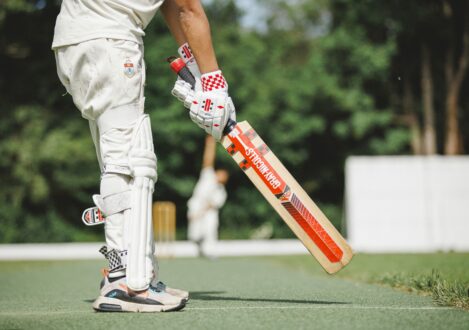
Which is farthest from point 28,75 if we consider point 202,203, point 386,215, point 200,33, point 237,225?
point 200,33

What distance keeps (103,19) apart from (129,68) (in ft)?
0.85

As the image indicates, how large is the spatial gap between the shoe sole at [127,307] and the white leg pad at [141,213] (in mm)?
89

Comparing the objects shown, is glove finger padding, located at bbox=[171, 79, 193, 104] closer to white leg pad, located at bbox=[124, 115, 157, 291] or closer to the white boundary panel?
white leg pad, located at bbox=[124, 115, 157, 291]

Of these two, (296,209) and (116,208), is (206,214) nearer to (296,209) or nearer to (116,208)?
(296,209)

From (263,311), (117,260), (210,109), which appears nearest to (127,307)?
(117,260)

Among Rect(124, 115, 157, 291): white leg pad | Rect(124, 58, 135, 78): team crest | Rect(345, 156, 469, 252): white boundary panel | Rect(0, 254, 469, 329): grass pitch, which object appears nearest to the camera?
Rect(0, 254, 469, 329): grass pitch

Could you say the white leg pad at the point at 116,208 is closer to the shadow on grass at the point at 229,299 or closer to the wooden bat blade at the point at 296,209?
A: the wooden bat blade at the point at 296,209

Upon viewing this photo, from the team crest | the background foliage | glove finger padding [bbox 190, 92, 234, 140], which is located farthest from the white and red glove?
the background foliage

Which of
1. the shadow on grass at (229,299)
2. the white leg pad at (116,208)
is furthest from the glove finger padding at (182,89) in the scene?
the shadow on grass at (229,299)

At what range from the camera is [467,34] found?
20547 millimetres

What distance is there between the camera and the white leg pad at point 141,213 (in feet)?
10.4

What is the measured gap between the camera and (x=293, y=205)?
3533 mm

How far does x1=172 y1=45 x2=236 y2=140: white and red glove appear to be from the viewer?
3.44 m

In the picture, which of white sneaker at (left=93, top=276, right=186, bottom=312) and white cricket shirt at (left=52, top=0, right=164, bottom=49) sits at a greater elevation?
white cricket shirt at (left=52, top=0, right=164, bottom=49)
